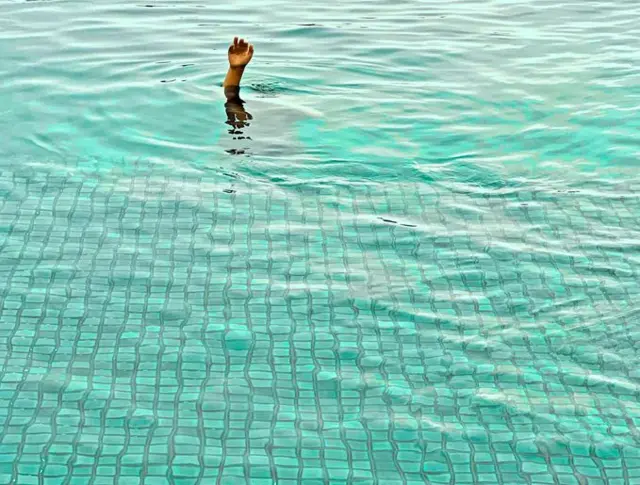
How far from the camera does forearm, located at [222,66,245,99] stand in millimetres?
6324

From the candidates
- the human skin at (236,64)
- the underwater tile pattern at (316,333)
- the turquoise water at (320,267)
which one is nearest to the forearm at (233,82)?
the human skin at (236,64)

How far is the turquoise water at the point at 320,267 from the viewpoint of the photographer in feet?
9.84

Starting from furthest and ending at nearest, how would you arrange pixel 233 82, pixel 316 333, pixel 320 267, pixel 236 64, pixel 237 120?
pixel 233 82
pixel 236 64
pixel 237 120
pixel 320 267
pixel 316 333

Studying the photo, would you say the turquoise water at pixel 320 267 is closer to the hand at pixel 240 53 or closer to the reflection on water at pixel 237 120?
the reflection on water at pixel 237 120

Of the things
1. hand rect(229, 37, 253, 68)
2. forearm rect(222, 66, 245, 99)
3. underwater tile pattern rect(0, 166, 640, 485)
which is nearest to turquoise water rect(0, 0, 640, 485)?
underwater tile pattern rect(0, 166, 640, 485)

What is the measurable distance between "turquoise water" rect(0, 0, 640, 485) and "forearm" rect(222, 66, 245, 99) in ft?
0.45

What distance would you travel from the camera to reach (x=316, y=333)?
3633 millimetres

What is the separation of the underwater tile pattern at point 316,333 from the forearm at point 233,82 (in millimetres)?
1550

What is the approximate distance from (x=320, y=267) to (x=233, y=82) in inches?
106

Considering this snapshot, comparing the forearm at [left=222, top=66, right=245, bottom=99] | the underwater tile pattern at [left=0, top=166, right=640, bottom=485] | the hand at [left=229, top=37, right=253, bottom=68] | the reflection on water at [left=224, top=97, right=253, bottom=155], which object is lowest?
the underwater tile pattern at [left=0, top=166, right=640, bottom=485]

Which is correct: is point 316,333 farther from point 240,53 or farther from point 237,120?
point 240,53

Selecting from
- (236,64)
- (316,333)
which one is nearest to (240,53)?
(236,64)

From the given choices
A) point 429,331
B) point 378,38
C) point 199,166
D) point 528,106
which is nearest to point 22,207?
point 199,166

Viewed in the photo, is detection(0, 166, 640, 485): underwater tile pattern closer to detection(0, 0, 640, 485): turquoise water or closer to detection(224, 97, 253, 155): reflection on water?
detection(0, 0, 640, 485): turquoise water
